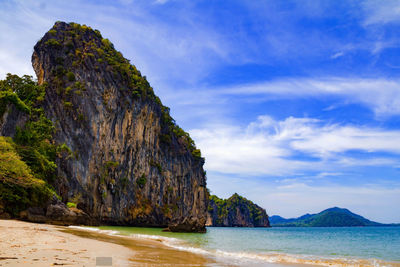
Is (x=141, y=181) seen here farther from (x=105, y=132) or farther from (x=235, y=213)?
(x=235, y=213)

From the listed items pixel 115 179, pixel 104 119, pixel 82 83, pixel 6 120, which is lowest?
pixel 115 179

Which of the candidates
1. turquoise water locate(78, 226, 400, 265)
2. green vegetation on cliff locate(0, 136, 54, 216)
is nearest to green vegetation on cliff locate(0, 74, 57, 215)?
Answer: green vegetation on cliff locate(0, 136, 54, 216)

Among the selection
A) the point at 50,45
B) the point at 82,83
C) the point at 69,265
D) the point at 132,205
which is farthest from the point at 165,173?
the point at 69,265

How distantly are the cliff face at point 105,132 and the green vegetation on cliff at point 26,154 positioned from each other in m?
2.13

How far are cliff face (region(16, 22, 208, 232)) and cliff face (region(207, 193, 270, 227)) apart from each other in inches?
2950

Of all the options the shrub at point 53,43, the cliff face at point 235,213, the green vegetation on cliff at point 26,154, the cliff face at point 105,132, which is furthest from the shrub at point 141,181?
the cliff face at point 235,213

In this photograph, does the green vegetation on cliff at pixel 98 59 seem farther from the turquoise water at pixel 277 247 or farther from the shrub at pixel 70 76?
the turquoise water at pixel 277 247

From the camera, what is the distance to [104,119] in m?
44.0

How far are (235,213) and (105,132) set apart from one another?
106 meters

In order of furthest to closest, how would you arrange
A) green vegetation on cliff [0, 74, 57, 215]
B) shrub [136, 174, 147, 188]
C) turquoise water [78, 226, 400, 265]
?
shrub [136, 174, 147, 188], green vegetation on cliff [0, 74, 57, 215], turquoise water [78, 226, 400, 265]

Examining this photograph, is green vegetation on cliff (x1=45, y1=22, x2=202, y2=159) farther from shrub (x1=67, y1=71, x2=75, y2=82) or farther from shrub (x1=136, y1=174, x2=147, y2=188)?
shrub (x1=136, y1=174, x2=147, y2=188)

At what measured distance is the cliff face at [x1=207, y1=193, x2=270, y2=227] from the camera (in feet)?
427

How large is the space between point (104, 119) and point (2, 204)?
23.9m

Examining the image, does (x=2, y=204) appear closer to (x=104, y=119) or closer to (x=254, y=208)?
(x=104, y=119)
